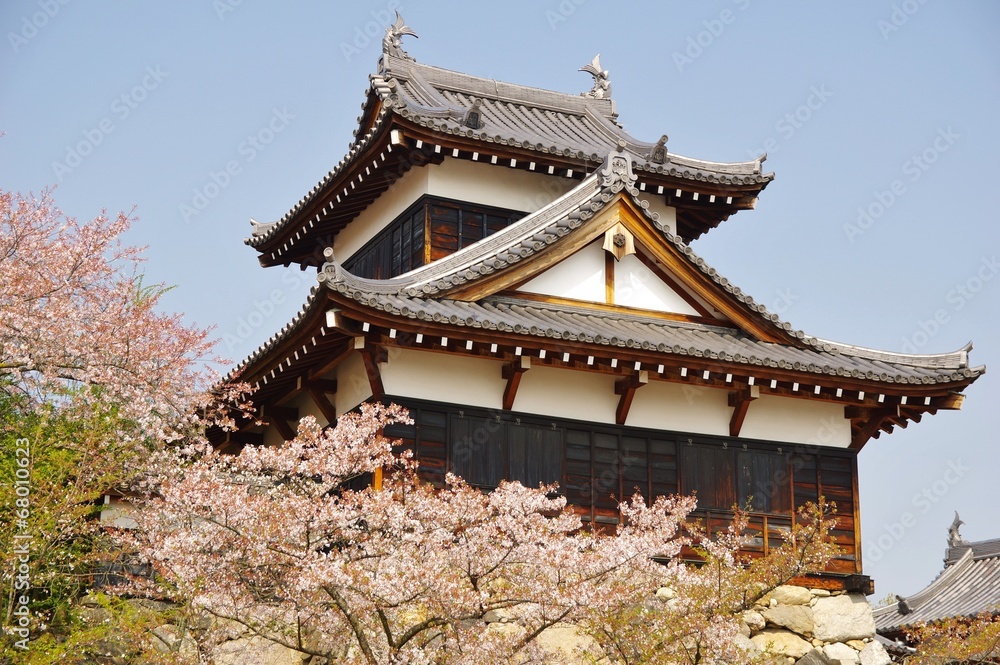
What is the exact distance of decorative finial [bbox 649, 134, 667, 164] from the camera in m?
19.7

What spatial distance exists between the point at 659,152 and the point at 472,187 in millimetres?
3297

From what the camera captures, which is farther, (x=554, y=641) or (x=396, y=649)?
(x=554, y=641)

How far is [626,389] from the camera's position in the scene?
15758mm

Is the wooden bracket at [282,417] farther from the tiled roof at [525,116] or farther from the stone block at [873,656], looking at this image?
the stone block at [873,656]

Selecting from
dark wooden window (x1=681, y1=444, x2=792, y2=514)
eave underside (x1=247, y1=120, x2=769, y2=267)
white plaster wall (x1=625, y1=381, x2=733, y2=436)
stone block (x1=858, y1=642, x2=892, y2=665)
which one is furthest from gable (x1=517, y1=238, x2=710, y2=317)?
stone block (x1=858, y1=642, x2=892, y2=665)

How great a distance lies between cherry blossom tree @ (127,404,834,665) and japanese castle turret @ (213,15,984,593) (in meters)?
2.11

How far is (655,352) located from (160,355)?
7150 mm

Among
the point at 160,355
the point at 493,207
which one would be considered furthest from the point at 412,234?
the point at 160,355

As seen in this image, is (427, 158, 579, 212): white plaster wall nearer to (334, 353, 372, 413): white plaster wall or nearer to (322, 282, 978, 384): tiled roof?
(322, 282, 978, 384): tiled roof

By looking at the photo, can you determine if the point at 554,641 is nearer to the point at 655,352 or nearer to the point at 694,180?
the point at 655,352

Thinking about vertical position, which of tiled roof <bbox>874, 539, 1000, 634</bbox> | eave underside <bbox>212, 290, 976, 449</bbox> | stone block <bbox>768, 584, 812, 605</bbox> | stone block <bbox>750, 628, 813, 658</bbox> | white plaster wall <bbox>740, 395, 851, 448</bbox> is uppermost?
eave underside <bbox>212, 290, 976, 449</bbox>

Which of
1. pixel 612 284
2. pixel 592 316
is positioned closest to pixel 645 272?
pixel 612 284

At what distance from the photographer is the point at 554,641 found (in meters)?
14.1

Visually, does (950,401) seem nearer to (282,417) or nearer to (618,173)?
(618,173)
